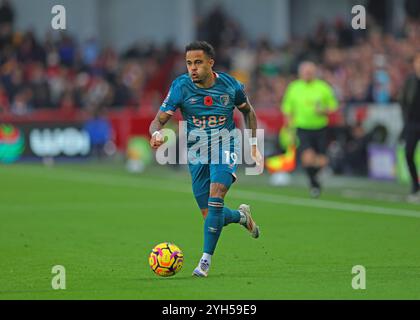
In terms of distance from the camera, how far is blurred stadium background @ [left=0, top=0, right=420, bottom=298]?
2280 centimetres

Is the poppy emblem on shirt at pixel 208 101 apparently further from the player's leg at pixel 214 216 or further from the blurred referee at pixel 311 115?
the blurred referee at pixel 311 115

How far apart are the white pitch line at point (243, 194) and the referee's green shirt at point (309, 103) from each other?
1.39 meters

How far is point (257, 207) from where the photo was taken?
734 inches

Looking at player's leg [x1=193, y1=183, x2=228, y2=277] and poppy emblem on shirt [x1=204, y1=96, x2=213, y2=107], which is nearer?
player's leg [x1=193, y1=183, x2=228, y2=277]

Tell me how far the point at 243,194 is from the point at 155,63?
54.7ft

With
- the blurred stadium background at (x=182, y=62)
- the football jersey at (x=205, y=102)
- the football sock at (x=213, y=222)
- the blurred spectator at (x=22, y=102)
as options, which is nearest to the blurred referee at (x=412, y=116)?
the blurred stadium background at (x=182, y=62)

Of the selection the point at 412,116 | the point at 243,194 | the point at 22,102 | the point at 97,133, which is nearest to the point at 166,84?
the point at 22,102

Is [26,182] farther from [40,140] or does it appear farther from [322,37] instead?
[322,37]

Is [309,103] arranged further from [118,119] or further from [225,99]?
[118,119]

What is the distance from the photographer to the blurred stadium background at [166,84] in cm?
2280

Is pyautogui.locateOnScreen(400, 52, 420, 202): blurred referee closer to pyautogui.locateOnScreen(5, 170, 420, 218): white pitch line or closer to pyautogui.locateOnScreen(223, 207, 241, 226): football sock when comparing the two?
pyautogui.locateOnScreen(5, 170, 420, 218): white pitch line

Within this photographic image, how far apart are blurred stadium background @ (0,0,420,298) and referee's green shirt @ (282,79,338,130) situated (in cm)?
129

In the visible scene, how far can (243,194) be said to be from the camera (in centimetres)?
2123

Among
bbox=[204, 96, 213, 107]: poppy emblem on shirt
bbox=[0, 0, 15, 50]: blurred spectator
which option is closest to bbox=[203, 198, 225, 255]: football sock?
bbox=[204, 96, 213, 107]: poppy emblem on shirt
